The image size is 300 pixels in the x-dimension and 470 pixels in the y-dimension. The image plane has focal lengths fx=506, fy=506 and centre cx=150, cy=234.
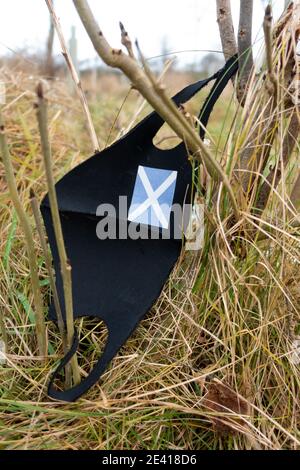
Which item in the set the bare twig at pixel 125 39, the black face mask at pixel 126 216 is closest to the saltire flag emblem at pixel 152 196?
the black face mask at pixel 126 216

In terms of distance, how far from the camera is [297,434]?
923 millimetres

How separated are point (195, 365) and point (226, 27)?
73 cm

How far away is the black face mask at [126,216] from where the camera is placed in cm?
106

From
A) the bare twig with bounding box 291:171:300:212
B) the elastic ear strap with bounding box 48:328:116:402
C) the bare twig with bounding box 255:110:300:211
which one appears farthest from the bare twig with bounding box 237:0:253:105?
the elastic ear strap with bounding box 48:328:116:402

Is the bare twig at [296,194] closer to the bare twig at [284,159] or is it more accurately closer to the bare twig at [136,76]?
the bare twig at [284,159]

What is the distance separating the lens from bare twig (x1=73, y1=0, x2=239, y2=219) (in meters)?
0.74

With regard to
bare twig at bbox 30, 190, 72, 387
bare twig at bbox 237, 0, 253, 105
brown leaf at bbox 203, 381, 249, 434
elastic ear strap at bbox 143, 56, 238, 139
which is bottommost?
brown leaf at bbox 203, 381, 249, 434

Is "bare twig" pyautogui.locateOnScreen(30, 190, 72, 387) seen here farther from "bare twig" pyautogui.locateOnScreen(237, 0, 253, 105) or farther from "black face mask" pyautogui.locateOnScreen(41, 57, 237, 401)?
"bare twig" pyautogui.locateOnScreen(237, 0, 253, 105)

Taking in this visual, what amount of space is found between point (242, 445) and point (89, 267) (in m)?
0.46

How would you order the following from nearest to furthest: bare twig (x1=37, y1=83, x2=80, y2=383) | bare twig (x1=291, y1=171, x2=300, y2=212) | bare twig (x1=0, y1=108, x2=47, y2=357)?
bare twig (x1=37, y1=83, x2=80, y2=383), bare twig (x1=0, y1=108, x2=47, y2=357), bare twig (x1=291, y1=171, x2=300, y2=212)

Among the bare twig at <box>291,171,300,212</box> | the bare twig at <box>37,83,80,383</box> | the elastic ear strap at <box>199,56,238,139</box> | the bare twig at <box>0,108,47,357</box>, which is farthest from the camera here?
the bare twig at <box>291,171,300,212</box>

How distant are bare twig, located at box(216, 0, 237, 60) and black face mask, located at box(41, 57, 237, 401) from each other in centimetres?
6

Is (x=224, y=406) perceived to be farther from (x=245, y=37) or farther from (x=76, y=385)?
(x=245, y=37)

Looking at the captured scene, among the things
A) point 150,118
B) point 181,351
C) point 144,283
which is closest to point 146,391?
point 181,351
